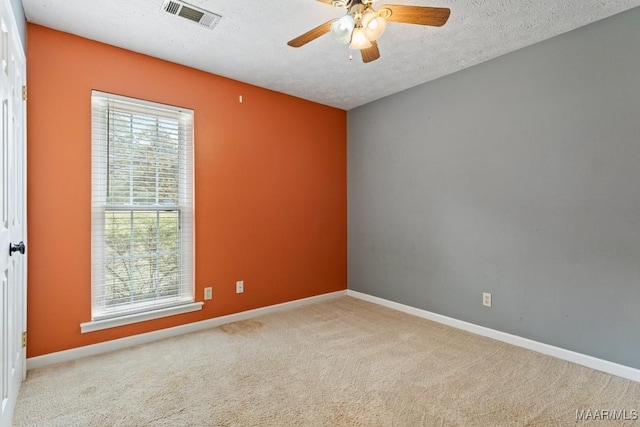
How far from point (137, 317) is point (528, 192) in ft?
11.3

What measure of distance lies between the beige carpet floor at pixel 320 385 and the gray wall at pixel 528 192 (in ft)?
1.31

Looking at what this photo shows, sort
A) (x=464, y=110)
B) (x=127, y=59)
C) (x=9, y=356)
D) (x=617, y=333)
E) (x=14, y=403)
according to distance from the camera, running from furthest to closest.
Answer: (x=464, y=110) → (x=127, y=59) → (x=617, y=333) → (x=14, y=403) → (x=9, y=356)

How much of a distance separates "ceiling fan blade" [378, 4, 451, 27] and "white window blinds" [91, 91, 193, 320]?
2.09 meters

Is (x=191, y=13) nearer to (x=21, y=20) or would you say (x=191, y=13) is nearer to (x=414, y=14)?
(x=21, y=20)

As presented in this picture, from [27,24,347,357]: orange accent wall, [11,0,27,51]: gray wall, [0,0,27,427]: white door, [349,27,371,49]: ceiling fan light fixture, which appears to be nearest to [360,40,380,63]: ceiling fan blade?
[349,27,371,49]: ceiling fan light fixture

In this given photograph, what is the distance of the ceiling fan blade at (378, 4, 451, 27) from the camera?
175cm

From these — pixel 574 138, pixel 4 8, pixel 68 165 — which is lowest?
pixel 68 165

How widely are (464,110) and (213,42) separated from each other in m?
2.34

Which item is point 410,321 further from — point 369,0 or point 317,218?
point 369,0

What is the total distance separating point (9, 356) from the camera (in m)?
1.81

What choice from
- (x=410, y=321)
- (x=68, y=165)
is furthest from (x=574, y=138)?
(x=68, y=165)

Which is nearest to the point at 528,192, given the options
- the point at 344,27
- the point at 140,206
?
the point at 344,27

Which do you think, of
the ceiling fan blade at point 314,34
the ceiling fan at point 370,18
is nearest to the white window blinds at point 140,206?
the ceiling fan blade at point 314,34

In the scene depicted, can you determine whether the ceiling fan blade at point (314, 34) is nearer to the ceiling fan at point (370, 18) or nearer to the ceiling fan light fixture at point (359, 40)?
the ceiling fan at point (370, 18)
